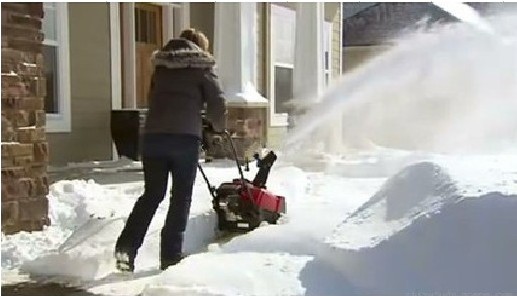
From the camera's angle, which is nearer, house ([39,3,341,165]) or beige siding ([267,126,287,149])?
house ([39,3,341,165])

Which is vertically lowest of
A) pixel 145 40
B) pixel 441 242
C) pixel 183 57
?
pixel 441 242

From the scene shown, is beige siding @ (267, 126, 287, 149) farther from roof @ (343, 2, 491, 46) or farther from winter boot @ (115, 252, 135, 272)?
roof @ (343, 2, 491, 46)

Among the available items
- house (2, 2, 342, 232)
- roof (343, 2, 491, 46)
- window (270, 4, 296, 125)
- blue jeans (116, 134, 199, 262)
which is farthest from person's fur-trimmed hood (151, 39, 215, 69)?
roof (343, 2, 491, 46)

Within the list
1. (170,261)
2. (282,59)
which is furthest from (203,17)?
(170,261)

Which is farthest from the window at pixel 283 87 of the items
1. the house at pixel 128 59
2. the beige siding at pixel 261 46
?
the house at pixel 128 59

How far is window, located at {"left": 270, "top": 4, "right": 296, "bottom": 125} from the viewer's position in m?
16.6

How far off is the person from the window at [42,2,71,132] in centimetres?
573

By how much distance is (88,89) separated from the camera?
11633mm

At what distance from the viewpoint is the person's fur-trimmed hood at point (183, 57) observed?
5.32m

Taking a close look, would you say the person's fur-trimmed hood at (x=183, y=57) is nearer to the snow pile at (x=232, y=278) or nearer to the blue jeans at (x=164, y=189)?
the blue jeans at (x=164, y=189)

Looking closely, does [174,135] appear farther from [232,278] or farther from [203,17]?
[203,17]

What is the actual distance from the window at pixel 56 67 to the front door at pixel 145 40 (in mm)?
1982

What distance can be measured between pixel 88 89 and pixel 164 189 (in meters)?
6.58

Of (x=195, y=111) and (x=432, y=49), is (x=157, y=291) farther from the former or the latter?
(x=432, y=49)
